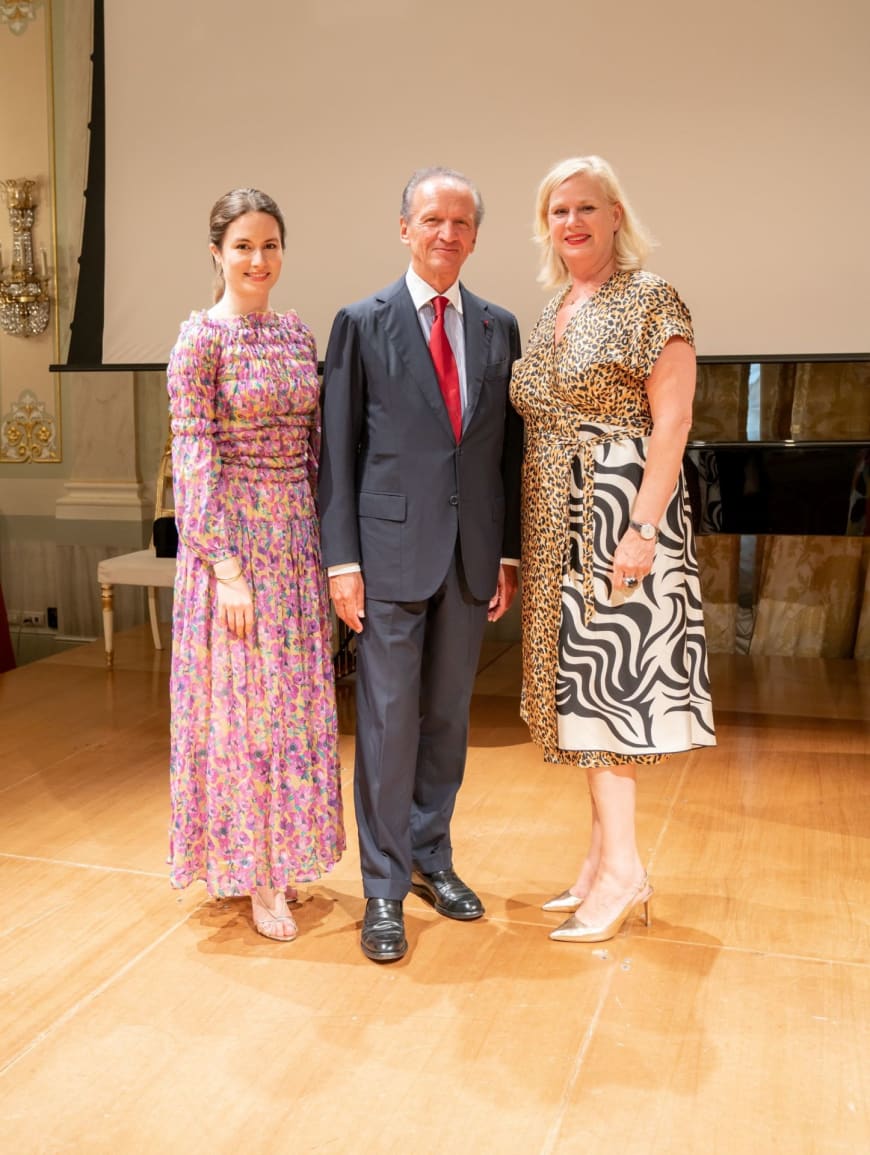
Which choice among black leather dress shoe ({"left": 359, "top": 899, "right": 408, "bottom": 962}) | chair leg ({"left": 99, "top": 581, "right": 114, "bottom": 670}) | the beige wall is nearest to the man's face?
black leather dress shoe ({"left": 359, "top": 899, "right": 408, "bottom": 962})

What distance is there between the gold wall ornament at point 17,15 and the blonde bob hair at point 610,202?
463cm

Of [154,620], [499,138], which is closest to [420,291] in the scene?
[499,138]

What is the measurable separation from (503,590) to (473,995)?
2.84 ft

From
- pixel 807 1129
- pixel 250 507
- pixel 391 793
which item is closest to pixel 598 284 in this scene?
pixel 250 507

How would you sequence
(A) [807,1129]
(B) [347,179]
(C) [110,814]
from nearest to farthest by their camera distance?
1. (A) [807,1129]
2. (C) [110,814]
3. (B) [347,179]

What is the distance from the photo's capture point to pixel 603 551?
2.44 meters

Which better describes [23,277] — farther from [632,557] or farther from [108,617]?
[632,557]

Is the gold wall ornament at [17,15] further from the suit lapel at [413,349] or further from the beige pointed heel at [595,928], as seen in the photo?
the beige pointed heel at [595,928]

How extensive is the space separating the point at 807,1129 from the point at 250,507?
1538mm

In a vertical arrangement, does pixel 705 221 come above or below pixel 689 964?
above

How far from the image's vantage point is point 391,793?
2.57 metres

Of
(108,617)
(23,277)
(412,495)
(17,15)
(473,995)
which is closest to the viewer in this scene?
(473,995)

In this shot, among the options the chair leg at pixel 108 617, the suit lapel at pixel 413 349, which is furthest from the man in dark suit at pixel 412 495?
the chair leg at pixel 108 617

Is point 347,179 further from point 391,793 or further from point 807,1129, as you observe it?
point 807,1129
